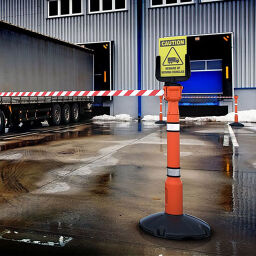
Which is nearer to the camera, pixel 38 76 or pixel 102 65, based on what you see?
pixel 38 76

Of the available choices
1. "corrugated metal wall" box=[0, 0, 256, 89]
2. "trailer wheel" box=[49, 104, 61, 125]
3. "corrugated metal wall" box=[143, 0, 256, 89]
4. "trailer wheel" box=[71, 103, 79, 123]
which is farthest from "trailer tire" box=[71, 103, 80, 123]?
"corrugated metal wall" box=[143, 0, 256, 89]

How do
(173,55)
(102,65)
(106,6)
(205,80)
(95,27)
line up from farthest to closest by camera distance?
(95,27)
(106,6)
(205,80)
(102,65)
(173,55)

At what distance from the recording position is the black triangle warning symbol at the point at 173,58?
157 inches

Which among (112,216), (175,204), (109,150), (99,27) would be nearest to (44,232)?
(112,216)

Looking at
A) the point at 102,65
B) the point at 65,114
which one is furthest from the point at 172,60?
the point at 102,65

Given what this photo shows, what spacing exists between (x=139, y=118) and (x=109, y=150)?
1419 centimetres

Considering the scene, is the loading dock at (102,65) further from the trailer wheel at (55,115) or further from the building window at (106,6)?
the trailer wheel at (55,115)

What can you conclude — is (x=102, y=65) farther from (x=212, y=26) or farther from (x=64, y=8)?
(x=212, y=26)

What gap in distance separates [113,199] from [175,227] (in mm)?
1515

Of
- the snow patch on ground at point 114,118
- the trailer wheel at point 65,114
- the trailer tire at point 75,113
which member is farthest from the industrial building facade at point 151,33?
the trailer wheel at point 65,114

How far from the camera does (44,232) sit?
157 inches

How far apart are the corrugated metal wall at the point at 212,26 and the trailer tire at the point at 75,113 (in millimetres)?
5162

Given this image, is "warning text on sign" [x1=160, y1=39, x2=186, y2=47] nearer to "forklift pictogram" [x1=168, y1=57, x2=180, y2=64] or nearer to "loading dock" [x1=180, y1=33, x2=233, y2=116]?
"forklift pictogram" [x1=168, y1=57, x2=180, y2=64]

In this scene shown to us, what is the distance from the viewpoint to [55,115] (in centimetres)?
1853
